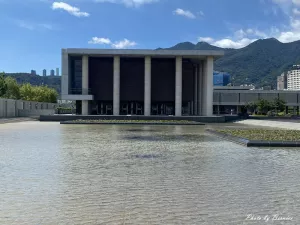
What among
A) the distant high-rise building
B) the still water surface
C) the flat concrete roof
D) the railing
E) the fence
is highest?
the distant high-rise building

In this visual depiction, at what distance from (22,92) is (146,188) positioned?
9086 centimetres

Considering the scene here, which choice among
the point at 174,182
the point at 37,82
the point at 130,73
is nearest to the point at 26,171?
the point at 174,182

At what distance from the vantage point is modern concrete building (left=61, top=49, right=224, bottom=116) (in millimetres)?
54844

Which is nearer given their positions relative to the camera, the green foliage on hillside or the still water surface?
the still water surface

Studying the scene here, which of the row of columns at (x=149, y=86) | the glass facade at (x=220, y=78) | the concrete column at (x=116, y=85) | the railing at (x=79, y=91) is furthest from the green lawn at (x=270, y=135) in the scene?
the glass facade at (x=220, y=78)

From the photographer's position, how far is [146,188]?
755 centimetres

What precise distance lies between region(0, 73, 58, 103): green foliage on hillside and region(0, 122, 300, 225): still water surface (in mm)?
72822

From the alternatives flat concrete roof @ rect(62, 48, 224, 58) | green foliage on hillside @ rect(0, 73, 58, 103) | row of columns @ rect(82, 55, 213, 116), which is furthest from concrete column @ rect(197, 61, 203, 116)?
green foliage on hillside @ rect(0, 73, 58, 103)

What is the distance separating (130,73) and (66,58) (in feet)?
37.8

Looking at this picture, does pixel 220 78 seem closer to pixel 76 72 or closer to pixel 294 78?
pixel 294 78

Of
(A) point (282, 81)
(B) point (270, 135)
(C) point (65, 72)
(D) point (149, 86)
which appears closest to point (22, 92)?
(C) point (65, 72)

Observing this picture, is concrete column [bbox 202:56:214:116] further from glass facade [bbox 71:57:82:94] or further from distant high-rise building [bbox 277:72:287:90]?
distant high-rise building [bbox 277:72:287:90]

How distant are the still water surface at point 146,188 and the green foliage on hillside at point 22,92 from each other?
72.8m

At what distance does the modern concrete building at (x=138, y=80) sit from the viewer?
54844 mm
